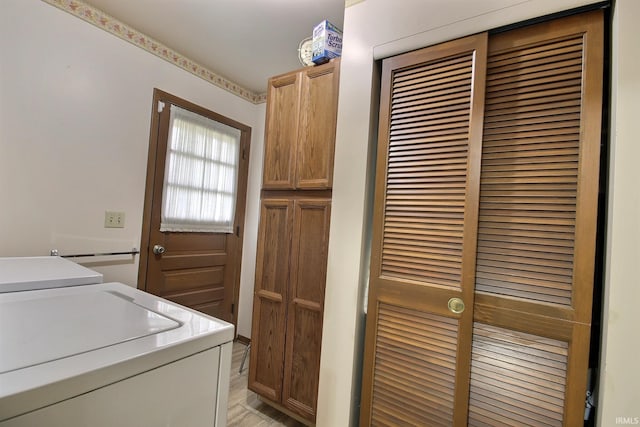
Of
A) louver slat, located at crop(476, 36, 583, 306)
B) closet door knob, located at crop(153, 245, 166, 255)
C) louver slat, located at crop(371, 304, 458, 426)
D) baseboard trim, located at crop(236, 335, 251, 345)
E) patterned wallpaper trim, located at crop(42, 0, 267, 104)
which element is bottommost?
baseboard trim, located at crop(236, 335, 251, 345)

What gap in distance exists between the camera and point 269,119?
188cm

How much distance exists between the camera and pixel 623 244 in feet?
2.87

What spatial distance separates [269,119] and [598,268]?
5.79 feet

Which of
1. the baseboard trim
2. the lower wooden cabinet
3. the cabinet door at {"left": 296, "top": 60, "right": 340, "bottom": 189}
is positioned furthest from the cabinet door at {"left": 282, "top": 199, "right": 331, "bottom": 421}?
the baseboard trim

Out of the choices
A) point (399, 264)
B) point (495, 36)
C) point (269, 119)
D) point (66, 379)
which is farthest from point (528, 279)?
point (269, 119)

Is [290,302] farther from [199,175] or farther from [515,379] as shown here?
[199,175]

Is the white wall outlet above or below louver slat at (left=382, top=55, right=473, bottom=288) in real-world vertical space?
below

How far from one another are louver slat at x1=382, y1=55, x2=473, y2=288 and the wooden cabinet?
0.40 metres

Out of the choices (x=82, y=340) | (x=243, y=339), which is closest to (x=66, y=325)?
(x=82, y=340)

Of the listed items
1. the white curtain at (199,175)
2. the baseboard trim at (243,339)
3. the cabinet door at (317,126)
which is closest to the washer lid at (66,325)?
the cabinet door at (317,126)

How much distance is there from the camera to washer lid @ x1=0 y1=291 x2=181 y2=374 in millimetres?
553

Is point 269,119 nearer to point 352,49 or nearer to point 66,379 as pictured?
point 352,49

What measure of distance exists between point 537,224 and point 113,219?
250 centimetres

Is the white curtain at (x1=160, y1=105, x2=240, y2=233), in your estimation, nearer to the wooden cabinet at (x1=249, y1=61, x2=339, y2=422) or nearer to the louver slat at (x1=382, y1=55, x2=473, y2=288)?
the wooden cabinet at (x1=249, y1=61, x2=339, y2=422)
